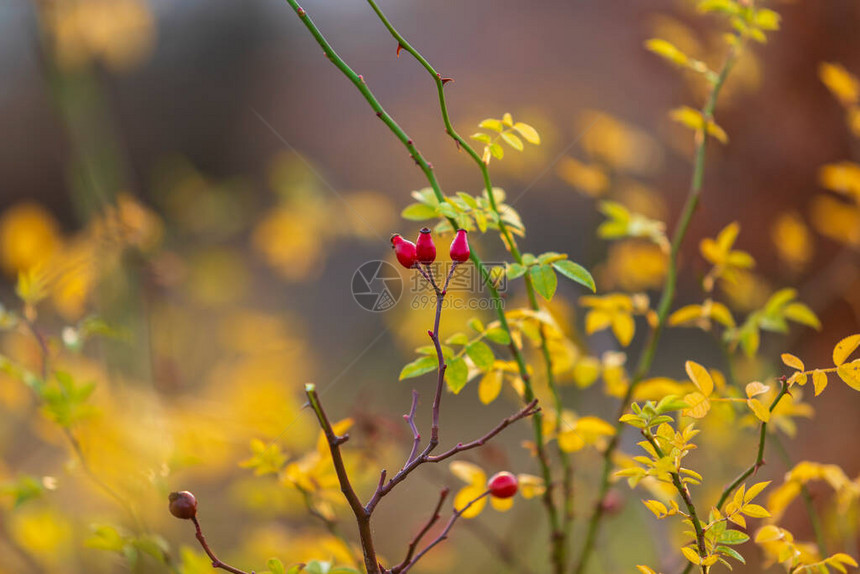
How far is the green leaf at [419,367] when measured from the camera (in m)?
0.41

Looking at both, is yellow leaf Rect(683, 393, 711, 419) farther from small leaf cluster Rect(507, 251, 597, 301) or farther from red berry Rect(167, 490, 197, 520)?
red berry Rect(167, 490, 197, 520)

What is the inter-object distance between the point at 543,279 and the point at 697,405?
0.37ft

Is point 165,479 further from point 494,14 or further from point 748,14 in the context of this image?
point 494,14

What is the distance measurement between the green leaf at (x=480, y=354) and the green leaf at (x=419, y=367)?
0.02 metres

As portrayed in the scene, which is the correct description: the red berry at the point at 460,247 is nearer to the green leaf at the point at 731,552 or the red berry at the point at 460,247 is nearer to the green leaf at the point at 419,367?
the green leaf at the point at 419,367

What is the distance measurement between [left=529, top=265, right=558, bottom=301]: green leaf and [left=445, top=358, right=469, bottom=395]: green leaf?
2.5 inches

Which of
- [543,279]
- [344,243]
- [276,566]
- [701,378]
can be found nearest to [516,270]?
[543,279]

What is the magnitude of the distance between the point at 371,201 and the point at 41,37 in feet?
1.73

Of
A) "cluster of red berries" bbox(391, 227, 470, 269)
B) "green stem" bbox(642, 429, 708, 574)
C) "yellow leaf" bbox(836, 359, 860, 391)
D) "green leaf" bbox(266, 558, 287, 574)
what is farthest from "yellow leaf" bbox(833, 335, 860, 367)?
"green leaf" bbox(266, 558, 287, 574)

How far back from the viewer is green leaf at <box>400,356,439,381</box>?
0.41 metres

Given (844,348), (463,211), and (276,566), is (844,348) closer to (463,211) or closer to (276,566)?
(463,211)

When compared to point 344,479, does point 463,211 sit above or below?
above

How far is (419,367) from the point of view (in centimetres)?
41

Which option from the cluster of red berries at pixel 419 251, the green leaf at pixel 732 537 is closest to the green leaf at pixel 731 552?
the green leaf at pixel 732 537
